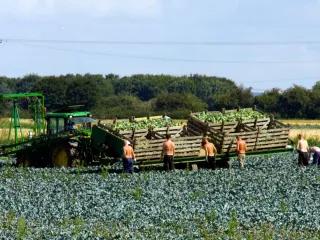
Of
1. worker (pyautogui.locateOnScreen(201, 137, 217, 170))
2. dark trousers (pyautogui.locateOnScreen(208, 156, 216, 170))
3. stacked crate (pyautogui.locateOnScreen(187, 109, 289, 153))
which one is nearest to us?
worker (pyautogui.locateOnScreen(201, 137, 217, 170))

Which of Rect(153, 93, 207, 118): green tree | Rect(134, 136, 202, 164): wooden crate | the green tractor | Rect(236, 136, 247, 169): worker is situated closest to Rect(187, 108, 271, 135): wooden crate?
Rect(134, 136, 202, 164): wooden crate

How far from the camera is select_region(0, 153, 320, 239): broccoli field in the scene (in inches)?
841

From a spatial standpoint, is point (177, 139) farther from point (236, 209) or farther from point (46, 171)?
point (236, 209)

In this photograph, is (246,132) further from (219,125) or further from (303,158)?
(303,158)

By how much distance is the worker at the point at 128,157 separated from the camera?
1362 inches

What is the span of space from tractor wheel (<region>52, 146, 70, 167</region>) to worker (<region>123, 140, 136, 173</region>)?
566 centimetres

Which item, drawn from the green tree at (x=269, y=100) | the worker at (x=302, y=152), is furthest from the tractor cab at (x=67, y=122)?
the green tree at (x=269, y=100)

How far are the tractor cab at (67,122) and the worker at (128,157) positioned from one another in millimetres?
5907

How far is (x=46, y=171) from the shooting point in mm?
37281

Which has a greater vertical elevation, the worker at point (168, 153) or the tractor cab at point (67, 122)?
the tractor cab at point (67, 122)

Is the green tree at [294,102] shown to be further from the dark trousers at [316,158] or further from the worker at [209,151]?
the worker at [209,151]

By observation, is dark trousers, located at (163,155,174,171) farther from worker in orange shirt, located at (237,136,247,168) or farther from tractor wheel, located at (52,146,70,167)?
tractor wheel, located at (52,146,70,167)

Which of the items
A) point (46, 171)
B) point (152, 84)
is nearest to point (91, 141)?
point (46, 171)

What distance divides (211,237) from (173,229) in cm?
181
